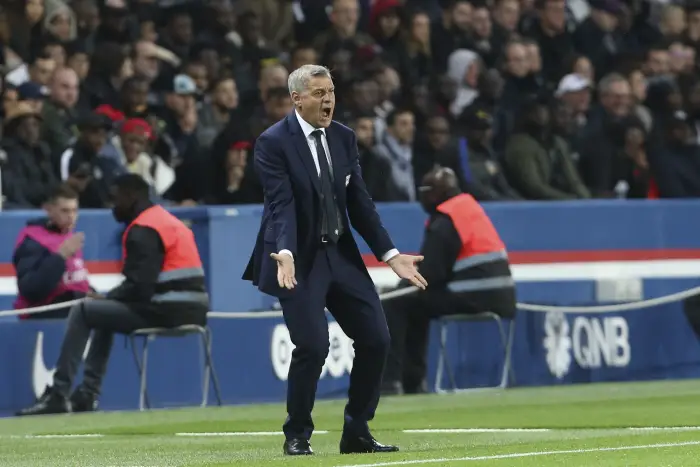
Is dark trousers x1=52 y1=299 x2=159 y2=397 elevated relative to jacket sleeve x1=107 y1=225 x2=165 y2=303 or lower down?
lower down

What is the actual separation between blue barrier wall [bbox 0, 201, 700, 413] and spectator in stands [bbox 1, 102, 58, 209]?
44cm

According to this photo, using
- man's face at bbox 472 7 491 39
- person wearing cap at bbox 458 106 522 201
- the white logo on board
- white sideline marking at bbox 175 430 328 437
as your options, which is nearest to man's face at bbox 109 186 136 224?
white sideline marking at bbox 175 430 328 437

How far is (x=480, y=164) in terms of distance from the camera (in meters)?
20.3

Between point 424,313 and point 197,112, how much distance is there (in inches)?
150

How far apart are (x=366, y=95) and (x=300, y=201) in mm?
9903

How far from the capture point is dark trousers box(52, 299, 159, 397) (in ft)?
53.2

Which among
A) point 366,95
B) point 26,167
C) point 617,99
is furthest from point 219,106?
point 617,99

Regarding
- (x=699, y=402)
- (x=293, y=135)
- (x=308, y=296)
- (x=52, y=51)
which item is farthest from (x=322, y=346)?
(x=52, y=51)

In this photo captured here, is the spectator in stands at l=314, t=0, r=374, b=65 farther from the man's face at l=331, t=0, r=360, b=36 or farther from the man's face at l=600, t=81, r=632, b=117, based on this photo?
the man's face at l=600, t=81, r=632, b=117

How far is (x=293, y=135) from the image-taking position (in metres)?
10.8

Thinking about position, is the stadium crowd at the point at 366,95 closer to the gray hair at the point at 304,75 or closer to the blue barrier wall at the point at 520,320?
the blue barrier wall at the point at 520,320

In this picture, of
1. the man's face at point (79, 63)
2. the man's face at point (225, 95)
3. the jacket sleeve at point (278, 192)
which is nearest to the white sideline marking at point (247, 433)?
the jacket sleeve at point (278, 192)

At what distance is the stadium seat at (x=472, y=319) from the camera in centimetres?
1780

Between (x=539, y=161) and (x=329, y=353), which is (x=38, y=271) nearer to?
(x=329, y=353)
